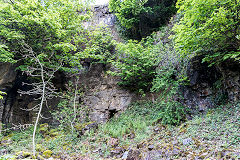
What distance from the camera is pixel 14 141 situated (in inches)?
306

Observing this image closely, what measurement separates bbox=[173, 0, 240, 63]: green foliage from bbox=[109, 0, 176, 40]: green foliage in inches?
218

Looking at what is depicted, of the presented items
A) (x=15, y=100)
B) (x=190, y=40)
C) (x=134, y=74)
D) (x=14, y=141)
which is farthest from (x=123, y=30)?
(x=14, y=141)

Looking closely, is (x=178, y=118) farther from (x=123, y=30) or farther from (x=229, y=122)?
(x=123, y=30)

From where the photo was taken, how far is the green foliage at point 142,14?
10.4 metres

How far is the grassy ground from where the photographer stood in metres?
3.70

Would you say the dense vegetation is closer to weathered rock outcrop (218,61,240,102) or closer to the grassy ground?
the grassy ground

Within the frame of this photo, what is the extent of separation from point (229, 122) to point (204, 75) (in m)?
2.69

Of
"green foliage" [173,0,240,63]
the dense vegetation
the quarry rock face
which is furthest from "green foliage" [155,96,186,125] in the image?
"green foliage" [173,0,240,63]

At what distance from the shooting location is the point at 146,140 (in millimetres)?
5535

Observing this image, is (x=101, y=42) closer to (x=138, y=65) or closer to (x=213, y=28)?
(x=138, y=65)

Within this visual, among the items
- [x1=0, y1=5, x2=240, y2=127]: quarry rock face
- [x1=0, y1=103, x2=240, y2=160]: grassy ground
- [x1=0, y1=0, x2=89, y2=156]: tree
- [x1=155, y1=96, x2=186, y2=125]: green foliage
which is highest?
[x1=0, y1=0, x2=89, y2=156]: tree

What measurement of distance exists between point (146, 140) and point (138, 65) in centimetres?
455

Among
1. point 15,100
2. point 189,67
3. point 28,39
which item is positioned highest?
point 28,39

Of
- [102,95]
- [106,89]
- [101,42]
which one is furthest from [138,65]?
[101,42]
